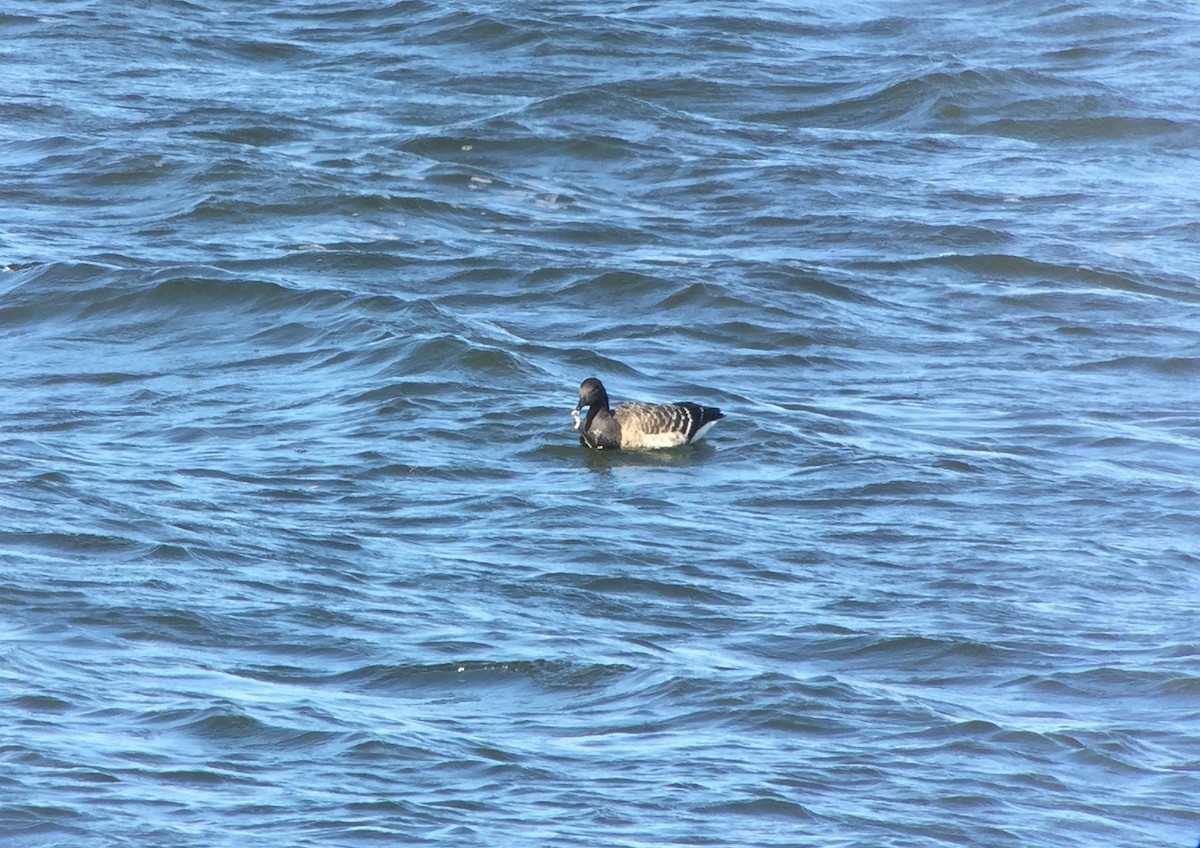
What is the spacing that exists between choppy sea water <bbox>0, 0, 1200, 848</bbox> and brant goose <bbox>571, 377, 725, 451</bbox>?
0.57ft

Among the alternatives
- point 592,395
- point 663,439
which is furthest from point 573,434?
point 663,439

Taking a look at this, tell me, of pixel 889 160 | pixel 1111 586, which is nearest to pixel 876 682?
pixel 1111 586

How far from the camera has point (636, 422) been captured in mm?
12484

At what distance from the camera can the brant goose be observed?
40.4ft

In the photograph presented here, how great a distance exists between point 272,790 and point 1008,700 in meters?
3.05

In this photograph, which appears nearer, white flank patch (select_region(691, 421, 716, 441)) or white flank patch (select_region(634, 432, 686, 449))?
white flank patch (select_region(634, 432, 686, 449))

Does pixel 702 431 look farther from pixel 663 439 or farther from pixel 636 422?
pixel 636 422

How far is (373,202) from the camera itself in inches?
688

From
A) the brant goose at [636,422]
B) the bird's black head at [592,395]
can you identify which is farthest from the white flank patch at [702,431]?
the bird's black head at [592,395]

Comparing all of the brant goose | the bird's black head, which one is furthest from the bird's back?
the bird's black head

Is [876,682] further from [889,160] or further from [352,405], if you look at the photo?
[889,160]

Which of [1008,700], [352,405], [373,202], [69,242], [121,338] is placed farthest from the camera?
[373,202]

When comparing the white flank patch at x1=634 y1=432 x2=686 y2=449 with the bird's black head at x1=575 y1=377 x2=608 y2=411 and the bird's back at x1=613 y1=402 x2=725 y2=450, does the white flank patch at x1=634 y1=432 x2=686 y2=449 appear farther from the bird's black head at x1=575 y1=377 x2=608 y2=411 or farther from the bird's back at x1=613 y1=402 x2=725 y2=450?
the bird's black head at x1=575 y1=377 x2=608 y2=411

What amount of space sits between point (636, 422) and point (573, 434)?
1.57ft
